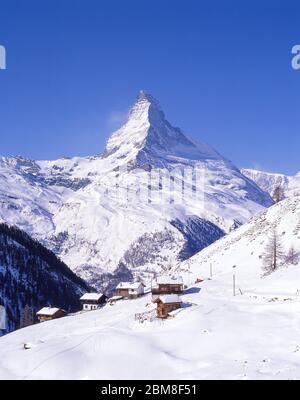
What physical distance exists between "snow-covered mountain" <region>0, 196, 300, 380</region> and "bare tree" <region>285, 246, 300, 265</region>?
9498 millimetres

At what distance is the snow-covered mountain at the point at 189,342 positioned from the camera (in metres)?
49.0

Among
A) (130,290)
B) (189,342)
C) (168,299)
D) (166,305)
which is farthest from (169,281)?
(189,342)

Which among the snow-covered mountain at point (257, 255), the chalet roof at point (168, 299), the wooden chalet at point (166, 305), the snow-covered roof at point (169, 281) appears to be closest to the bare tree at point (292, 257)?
the snow-covered mountain at point (257, 255)

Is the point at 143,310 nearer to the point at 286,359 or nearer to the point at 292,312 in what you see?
the point at 292,312

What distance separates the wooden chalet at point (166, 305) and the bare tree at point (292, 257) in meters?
37.5

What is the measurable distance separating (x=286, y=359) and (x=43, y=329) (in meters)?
53.4

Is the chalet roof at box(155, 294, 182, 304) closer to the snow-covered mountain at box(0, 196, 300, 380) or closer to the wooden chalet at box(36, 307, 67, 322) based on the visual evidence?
the snow-covered mountain at box(0, 196, 300, 380)

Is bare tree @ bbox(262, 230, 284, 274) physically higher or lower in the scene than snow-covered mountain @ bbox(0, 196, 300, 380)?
higher

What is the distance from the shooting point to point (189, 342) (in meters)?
60.5

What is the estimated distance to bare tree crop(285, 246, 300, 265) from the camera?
114 m

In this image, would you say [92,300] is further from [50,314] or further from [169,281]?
[169,281]

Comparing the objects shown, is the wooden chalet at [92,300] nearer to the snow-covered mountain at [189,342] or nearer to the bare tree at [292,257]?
the snow-covered mountain at [189,342]

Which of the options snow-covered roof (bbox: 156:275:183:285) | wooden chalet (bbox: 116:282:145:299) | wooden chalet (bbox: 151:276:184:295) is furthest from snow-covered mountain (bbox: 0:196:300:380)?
wooden chalet (bbox: 116:282:145:299)

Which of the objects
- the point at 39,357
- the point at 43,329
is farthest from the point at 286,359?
the point at 43,329
